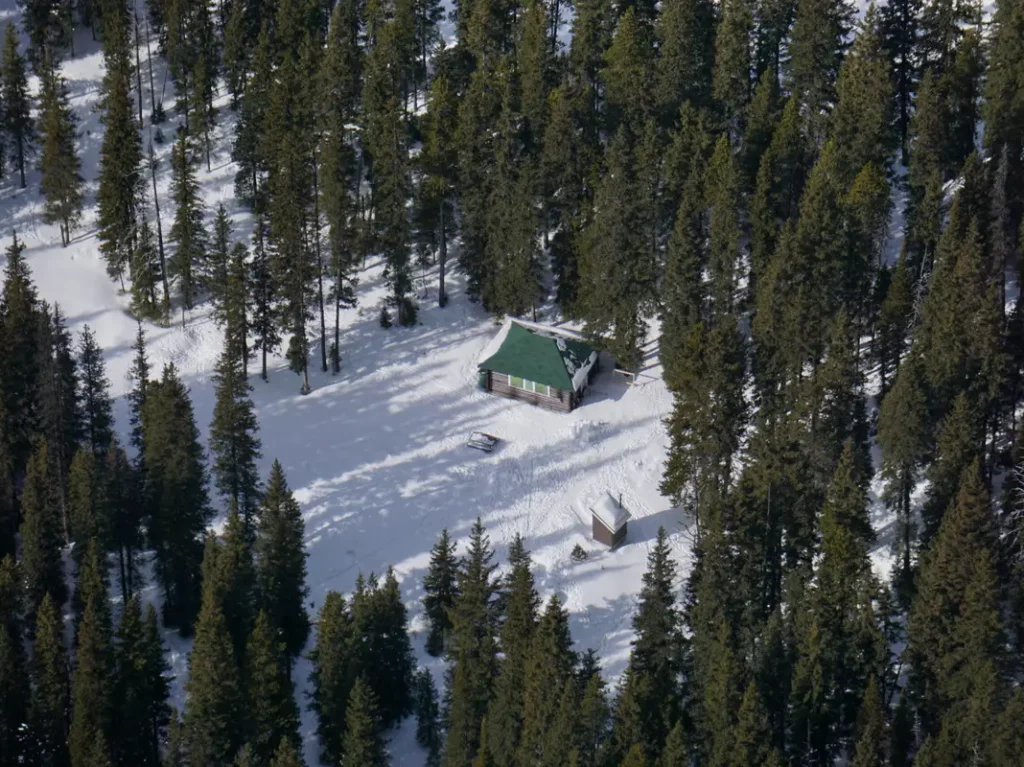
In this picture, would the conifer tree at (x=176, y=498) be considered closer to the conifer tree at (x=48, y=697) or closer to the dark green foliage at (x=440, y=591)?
the conifer tree at (x=48, y=697)

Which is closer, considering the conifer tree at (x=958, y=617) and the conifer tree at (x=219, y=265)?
the conifer tree at (x=958, y=617)

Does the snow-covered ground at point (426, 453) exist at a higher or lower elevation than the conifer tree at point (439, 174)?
lower

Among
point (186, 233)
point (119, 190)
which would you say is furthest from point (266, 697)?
point (119, 190)

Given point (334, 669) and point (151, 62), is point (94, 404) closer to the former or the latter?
point (334, 669)

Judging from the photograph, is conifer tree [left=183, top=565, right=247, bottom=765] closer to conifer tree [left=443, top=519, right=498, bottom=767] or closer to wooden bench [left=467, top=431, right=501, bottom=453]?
conifer tree [left=443, top=519, right=498, bottom=767]

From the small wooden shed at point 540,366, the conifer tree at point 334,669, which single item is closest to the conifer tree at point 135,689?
the conifer tree at point 334,669

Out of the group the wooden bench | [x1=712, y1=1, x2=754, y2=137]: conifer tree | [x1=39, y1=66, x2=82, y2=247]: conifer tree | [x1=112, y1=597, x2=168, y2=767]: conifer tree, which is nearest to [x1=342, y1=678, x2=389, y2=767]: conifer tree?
[x1=112, y1=597, x2=168, y2=767]: conifer tree

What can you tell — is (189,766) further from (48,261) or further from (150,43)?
(150,43)
